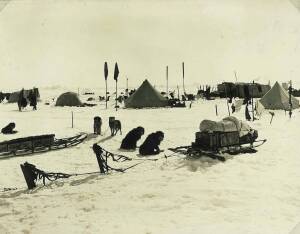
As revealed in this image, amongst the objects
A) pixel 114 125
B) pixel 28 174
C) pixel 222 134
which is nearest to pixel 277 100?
pixel 114 125

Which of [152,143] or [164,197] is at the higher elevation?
[152,143]

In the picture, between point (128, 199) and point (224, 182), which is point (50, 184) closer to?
point (128, 199)

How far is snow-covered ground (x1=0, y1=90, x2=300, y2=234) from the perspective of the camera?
6434 mm

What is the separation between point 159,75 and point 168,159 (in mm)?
141579

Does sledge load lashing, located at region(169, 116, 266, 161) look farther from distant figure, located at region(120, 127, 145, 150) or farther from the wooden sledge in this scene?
distant figure, located at region(120, 127, 145, 150)

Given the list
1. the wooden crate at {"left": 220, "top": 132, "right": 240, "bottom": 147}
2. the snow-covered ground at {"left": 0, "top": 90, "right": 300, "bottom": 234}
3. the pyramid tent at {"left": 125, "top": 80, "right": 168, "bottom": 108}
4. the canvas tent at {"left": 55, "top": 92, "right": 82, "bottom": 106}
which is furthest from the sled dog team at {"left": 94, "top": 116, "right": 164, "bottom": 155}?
the canvas tent at {"left": 55, "top": 92, "right": 82, "bottom": 106}

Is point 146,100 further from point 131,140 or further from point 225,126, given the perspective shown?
point 225,126

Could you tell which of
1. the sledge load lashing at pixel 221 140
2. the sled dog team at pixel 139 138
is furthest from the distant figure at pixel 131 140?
the sledge load lashing at pixel 221 140

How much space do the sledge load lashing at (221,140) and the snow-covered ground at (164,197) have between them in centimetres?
35

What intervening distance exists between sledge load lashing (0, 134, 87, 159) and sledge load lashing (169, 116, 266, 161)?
434 cm

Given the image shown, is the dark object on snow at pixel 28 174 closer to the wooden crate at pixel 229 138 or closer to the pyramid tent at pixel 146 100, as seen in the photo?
the wooden crate at pixel 229 138

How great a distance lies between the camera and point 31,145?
13008mm

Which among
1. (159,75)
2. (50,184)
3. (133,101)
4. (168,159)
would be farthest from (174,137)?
(159,75)

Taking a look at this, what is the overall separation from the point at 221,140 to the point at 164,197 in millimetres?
3736
